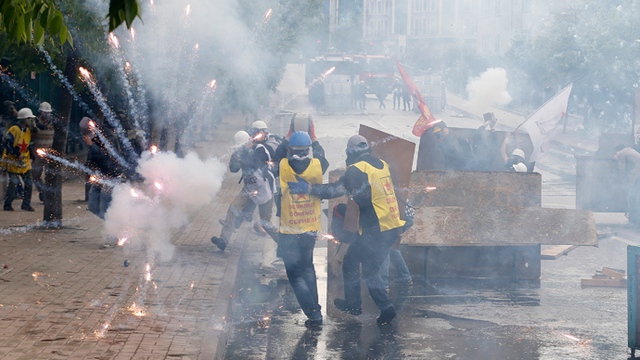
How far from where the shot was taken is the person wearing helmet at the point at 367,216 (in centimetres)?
830

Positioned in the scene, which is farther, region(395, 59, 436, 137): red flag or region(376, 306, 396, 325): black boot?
region(395, 59, 436, 137): red flag

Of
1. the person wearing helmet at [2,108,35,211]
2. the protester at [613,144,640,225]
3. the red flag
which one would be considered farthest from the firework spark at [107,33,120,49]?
the protester at [613,144,640,225]

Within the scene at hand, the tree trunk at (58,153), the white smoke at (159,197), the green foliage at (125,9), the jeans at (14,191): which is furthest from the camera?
the jeans at (14,191)

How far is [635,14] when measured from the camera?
26422 millimetres

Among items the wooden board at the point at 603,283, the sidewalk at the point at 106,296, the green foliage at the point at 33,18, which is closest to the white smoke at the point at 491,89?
the sidewalk at the point at 106,296

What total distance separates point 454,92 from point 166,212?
21.5m

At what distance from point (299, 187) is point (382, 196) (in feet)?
2.44

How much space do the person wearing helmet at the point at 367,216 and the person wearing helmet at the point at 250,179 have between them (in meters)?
2.62

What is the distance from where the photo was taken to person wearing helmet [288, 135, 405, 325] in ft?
27.2

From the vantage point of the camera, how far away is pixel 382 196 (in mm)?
8391

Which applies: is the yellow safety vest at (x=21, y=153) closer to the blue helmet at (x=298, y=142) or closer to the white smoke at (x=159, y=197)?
the white smoke at (x=159, y=197)

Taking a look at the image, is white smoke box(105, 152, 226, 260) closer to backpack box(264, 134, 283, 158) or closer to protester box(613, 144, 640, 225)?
backpack box(264, 134, 283, 158)

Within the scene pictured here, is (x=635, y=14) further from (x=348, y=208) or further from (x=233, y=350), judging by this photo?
(x=233, y=350)

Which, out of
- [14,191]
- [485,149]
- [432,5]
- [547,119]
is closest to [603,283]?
[547,119]
